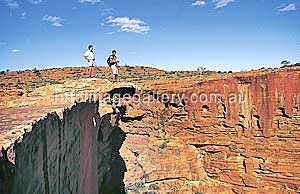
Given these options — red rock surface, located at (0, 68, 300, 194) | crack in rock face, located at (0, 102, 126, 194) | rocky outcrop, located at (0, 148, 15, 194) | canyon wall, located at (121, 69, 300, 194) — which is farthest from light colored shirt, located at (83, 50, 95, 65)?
rocky outcrop, located at (0, 148, 15, 194)

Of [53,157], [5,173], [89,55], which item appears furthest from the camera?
[89,55]

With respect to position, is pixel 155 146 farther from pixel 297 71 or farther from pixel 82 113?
pixel 82 113

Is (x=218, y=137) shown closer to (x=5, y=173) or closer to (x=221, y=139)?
(x=221, y=139)

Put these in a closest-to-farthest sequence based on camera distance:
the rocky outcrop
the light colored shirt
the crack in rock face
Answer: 1. the rocky outcrop
2. the crack in rock face
3. the light colored shirt

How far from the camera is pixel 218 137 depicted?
1112 cm

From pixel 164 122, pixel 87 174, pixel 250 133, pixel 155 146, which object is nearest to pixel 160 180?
pixel 155 146

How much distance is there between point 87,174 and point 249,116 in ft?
19.8

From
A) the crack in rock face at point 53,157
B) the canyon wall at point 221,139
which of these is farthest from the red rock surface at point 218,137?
the crack in rock face at point 53,157

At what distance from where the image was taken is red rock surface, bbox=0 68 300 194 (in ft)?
32.6

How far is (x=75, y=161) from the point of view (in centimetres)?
517

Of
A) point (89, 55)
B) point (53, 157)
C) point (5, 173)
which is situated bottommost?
point (53, 157)

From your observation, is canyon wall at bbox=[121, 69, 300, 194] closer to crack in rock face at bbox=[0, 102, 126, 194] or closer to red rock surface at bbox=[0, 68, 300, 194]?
red rock surface at bbox=[0, 68, 300, 194]

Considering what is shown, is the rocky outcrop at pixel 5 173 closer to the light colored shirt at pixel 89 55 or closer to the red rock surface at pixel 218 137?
the red rock surface at pixel 218 137

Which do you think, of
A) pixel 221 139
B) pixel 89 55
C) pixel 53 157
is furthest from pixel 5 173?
pixel 221 139
